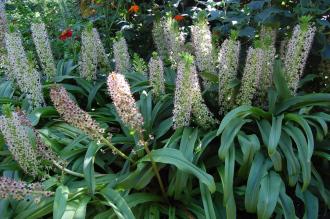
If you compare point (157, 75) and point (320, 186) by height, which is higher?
point (157, 75)

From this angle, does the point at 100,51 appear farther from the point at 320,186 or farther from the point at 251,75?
the point at 320,186

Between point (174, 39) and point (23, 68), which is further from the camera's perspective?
point (174, 39)

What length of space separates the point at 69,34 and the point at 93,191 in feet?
8.32

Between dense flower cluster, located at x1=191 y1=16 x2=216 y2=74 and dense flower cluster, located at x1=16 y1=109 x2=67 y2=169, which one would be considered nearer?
dense flower cluster, located at x1=16 y1=109 x2=67 y2=169

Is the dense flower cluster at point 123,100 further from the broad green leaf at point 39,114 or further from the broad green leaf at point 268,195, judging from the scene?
the broad green leaf at point 39,114

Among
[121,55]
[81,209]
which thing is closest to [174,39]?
[121,55]

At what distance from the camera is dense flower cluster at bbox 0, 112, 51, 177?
9.47ft

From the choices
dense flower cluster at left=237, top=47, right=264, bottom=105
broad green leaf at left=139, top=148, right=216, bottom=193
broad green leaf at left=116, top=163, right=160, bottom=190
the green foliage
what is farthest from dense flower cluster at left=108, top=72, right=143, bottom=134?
dense flower cluster at left=237, top=47, right=264, bottom=105

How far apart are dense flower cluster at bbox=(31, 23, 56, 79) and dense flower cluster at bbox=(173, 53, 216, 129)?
5.25ft

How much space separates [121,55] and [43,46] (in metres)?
0.71

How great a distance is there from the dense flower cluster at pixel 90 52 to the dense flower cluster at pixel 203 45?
105 cm

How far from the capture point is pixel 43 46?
14.2ft

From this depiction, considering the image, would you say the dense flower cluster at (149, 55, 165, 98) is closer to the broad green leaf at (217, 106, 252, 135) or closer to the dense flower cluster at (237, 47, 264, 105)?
the dense flower cluster at (237, 47, 264, 105)

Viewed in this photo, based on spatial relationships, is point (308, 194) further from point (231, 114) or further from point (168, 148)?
point (168, 148)
